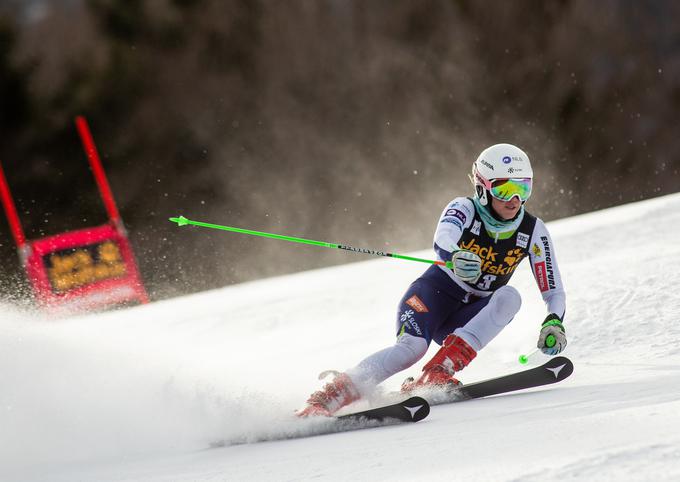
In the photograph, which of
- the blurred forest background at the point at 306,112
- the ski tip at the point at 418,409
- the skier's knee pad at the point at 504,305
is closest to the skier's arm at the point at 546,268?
the skier's knee pad at the point at 504,305

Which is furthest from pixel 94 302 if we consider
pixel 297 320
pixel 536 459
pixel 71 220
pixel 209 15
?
pixel 536 459

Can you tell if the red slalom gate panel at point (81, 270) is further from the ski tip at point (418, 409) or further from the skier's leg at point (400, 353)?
the ski tip at point (418, 409)

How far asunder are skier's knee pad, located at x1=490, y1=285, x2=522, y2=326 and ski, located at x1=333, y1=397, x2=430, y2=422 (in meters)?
0.50

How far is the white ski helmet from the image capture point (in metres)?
3.04

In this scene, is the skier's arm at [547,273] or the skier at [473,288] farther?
the skier's arm at [547,273]

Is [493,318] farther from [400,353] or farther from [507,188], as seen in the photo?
[507,188]

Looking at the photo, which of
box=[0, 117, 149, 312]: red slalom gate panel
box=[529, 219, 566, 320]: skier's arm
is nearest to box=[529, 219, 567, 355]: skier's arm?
box=[529, 219, 566, 320]: skier's arm

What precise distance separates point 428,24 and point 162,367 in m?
10.1

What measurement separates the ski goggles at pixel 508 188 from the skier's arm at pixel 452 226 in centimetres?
13

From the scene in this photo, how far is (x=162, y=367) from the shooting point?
3.67 meters

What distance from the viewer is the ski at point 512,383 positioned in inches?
108

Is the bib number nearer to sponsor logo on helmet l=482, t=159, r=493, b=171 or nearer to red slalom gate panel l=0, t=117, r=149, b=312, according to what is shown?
sponsor logo on helmet l=482, t=159, r=493, b=171

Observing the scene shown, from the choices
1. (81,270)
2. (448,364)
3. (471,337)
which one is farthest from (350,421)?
(81,270)

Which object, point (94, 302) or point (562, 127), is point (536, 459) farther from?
point (562, 127)
